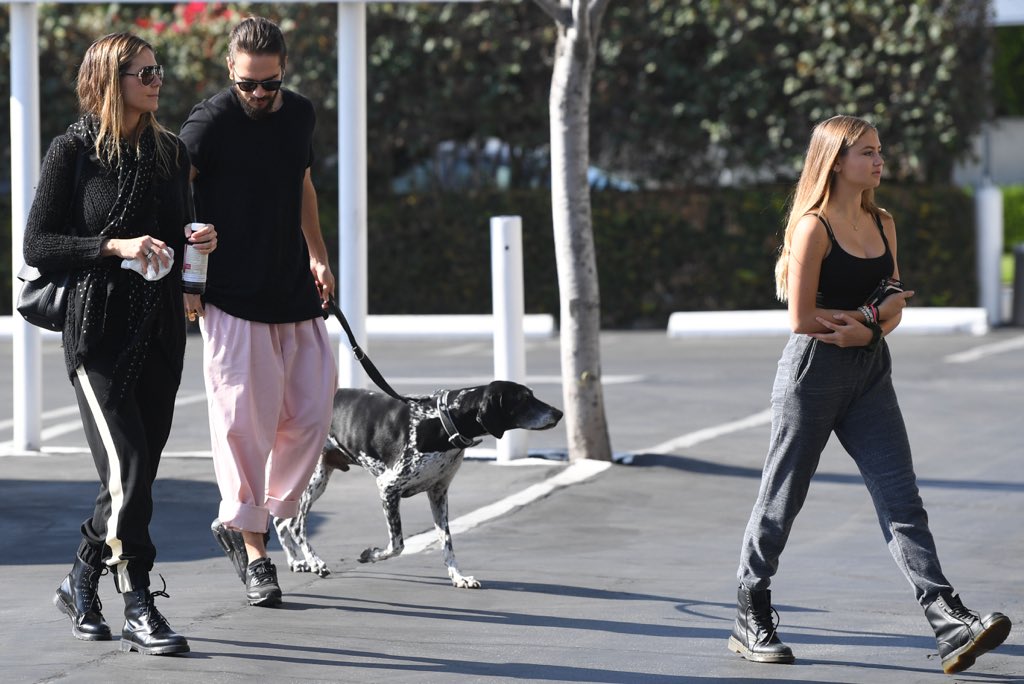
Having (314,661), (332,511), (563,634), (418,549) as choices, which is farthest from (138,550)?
(332,511)

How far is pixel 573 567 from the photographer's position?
24.6 feet

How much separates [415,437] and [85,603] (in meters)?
1.60

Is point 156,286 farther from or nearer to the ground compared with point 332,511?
farther from the ground

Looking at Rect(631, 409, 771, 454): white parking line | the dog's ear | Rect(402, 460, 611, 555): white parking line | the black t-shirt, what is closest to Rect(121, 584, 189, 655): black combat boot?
the black t-shirt

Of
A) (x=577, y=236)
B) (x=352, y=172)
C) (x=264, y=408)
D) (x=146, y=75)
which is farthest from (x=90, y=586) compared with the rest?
(x=352, y=172)

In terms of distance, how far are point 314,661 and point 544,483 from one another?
12.8 feet

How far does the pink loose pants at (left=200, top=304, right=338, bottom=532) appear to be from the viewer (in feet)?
20.8

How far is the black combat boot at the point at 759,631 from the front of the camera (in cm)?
568

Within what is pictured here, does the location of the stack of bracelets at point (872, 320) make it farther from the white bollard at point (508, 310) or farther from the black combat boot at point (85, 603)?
the white bollard at point (508, 310)

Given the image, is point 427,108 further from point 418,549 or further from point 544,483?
point 418,549

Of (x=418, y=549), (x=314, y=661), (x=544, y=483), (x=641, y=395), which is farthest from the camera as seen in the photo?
(x=641, y=395)

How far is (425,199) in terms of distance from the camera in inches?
772

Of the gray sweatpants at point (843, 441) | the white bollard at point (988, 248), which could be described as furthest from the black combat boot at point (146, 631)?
the white bollard at point (988, 248)

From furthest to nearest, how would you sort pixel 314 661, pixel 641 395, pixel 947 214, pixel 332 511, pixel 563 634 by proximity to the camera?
pixel 947 214 → pixel 641 395 → pixel 332 511 → pixel 563 634 → pixel 314 661
